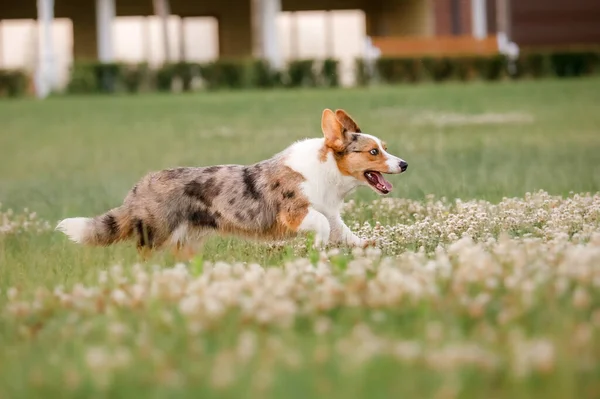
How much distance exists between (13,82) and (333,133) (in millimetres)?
23791

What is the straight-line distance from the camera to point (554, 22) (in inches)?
1314

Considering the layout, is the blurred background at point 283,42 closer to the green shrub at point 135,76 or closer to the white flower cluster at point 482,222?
the green shrub at point 135,76

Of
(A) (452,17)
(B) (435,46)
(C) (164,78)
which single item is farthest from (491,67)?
(C) (164,78)

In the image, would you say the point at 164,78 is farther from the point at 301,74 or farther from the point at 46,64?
the point at 301,74

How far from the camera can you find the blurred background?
95.1 ft

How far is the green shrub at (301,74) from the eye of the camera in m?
28.9

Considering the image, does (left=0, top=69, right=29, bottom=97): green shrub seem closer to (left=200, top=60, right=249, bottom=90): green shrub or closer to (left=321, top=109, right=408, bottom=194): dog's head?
(left=200, top=60, right=249, bottom=90): green shrub

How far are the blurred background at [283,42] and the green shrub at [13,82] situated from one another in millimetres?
29

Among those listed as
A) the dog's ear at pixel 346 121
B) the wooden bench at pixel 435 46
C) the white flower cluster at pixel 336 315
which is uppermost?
the wooden bench at pixel 435 46

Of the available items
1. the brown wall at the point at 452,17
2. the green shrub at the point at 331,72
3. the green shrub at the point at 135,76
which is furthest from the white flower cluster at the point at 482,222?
the brown wall at the point at 452,17

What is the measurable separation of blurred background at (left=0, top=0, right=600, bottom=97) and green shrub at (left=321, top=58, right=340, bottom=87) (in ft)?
0.09

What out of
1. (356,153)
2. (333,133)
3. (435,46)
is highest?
(435,46)

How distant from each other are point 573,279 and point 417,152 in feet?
31.6

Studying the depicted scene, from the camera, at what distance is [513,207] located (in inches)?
304
